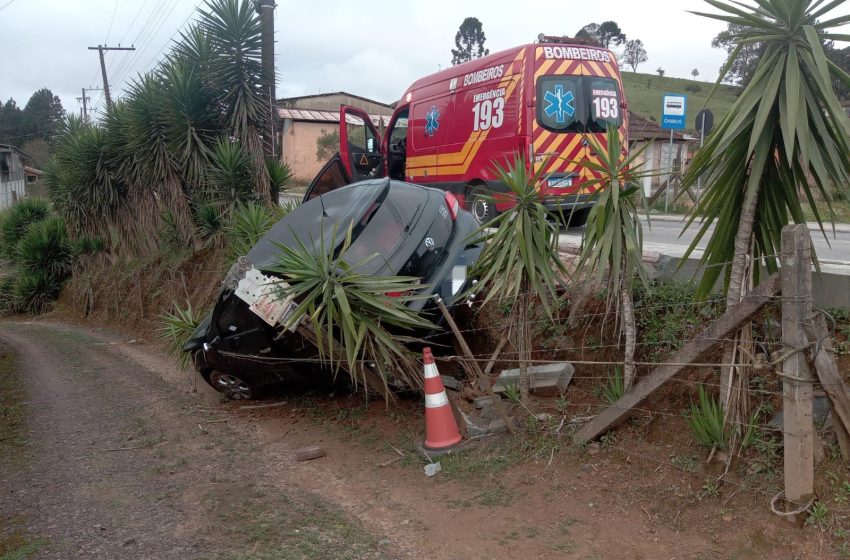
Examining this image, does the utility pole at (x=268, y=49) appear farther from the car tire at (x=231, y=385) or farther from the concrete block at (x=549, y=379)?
the concrete block at (x=549, y=379)

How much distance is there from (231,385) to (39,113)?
Result: 294ft

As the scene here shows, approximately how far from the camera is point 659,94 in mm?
55844

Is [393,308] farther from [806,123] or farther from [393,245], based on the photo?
[806,123]

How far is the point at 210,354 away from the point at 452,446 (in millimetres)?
2360

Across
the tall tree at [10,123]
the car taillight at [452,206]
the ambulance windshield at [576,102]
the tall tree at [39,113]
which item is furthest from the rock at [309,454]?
the tall tree at [10,123]

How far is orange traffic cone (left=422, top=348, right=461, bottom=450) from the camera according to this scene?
202 inches

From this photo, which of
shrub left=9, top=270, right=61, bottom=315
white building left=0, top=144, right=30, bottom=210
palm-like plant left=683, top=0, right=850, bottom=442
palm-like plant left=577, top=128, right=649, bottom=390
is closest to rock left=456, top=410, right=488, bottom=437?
palm-like plant left=577, top=128, right=649, bottom=390

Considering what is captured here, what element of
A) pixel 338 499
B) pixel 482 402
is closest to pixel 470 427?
pixel 482 402

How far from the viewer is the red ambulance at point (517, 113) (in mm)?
9797

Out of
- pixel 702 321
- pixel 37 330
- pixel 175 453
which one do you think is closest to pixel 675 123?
pixel 702 321

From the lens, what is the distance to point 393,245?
5973mm

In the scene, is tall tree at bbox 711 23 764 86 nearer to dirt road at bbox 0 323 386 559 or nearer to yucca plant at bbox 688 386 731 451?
yucca plant at bbox 688 386 731 451

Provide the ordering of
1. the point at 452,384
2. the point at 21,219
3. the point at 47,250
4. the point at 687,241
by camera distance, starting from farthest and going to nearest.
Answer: the point at 21,219 < the point at 47,250 < the point at 687,241 < the point at 452,384

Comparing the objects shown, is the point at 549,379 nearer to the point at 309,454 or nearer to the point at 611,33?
the point at 309,454
